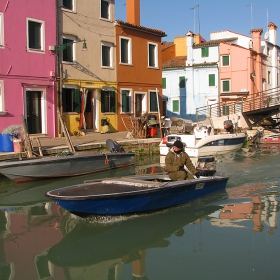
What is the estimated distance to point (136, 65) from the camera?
→ 2417 cm

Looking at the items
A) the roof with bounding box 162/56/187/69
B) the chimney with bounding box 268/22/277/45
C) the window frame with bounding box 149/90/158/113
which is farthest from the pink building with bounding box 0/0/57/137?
the chimney with bounding box 268/22/277/45

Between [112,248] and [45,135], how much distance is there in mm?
12482

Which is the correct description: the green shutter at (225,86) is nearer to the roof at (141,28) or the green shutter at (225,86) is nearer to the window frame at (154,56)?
the roof at (141,28)

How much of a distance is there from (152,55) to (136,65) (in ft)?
5.96

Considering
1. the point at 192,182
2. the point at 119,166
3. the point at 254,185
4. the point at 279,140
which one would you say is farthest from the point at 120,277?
the point at 279,140

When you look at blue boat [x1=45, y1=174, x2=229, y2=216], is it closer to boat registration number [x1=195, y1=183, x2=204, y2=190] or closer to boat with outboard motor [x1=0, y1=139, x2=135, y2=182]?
boat registration number [x1=195, y1=183, x2=204, y2=190]

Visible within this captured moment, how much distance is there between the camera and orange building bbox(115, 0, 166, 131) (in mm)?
23188

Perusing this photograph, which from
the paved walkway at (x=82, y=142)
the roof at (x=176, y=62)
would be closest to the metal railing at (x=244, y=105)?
the roof at (x=176, y=62)

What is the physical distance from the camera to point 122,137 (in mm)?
20672

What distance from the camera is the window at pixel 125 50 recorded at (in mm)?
23317

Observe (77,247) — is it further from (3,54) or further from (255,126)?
(255,126)

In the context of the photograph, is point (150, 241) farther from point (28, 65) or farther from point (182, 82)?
point (182, 82)

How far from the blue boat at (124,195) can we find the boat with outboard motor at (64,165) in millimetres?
4133

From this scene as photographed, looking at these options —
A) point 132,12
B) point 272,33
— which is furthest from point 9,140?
point 272,33
